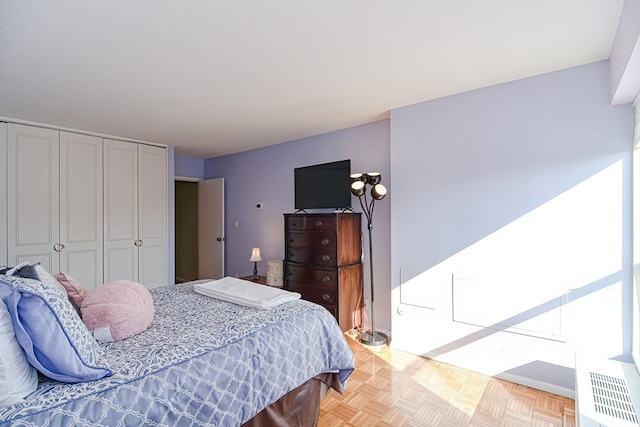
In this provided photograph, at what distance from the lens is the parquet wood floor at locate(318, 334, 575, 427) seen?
2031mm

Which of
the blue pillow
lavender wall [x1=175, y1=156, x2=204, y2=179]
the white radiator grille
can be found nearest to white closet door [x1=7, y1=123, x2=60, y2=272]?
lavender wall [x1=175, y1=156, x2=204, y2=179]

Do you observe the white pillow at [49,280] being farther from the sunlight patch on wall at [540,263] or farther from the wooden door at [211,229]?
the wooden door at [211,229]

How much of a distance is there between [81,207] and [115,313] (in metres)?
3.15

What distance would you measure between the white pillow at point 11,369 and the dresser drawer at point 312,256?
8.33ft

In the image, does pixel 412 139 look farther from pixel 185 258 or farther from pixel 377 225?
pixel 185 258

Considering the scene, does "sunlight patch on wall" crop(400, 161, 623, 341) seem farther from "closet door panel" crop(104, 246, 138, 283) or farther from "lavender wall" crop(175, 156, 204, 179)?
"lavender wall" crop(175, 156, 204, 179)

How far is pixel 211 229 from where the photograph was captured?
5574mm

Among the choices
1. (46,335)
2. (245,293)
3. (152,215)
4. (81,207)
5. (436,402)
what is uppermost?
(81,207)

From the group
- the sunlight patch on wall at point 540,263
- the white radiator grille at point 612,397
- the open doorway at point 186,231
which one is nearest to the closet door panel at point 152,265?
the open doorway at point 186,231

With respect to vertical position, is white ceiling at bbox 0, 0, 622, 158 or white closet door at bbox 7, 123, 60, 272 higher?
white ceiling at bbox 0, 0, 622, 158

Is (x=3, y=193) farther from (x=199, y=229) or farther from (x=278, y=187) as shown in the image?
(x=278, y=187)

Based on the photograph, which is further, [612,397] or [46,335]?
[612,397]

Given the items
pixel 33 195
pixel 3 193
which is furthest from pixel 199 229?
pixel 3 193

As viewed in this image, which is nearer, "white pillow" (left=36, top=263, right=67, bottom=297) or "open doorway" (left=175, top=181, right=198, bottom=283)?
"white pillow" (left=36, top=263, right=67, bottom=297)
